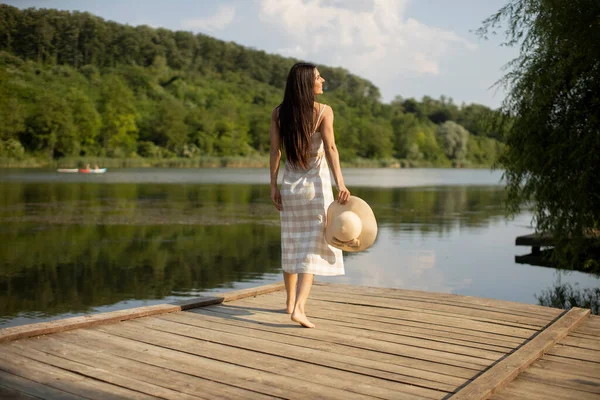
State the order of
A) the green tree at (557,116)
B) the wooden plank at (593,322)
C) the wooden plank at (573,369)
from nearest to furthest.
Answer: the wooden plank at (573,369)
the wooden plank at (593,322)
the green tree at (557,116)

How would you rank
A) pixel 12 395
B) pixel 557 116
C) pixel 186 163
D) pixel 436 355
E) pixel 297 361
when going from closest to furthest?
pixel 12 395 < pixel 297 361 < pixel 436 355 < pixel 557 116 < pixel 186 163

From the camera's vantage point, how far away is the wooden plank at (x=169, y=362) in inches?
121

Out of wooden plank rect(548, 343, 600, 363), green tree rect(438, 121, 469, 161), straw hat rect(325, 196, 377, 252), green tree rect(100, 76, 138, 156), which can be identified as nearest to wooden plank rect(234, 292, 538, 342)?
wooden plank rect(548, 343, 600, 363)

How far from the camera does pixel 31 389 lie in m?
3.04

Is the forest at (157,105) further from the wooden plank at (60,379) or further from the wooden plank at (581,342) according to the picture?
the wooden plank at (581,342)

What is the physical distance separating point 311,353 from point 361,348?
321 millimetres

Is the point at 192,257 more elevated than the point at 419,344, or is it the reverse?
the point at 419,344

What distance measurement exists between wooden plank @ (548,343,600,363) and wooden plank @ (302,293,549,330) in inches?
17.8

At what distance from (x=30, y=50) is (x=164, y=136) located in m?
22.3

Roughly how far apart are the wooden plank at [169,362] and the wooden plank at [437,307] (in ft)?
6.39

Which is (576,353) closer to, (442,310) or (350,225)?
(442,310)

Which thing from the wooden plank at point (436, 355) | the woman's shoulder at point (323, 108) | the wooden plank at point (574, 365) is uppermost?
the woman's shoulder at point (323, 108)

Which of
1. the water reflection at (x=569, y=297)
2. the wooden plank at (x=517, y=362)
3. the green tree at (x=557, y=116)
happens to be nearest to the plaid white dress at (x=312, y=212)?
the wooden plank at (x=517, y=362)

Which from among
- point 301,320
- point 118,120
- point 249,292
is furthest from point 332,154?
point 118,120
